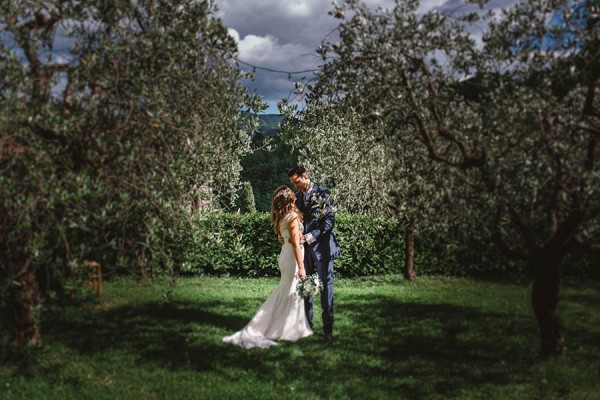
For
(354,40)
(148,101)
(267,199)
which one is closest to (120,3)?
(148,101)

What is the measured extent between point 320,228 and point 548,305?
10.5 feet

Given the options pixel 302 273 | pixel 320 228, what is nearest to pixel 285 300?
pixel 302 273

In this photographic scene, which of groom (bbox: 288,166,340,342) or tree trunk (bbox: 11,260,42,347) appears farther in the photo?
groom (bbox: 288,166,340,342)

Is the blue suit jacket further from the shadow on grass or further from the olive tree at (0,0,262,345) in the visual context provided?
the olive tree at (0,0,262,345)

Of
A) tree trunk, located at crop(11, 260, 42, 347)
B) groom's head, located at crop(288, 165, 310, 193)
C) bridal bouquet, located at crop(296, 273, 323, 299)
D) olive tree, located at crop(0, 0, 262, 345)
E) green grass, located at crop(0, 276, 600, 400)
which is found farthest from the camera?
groom's head, located at crop(288, 165, 310, 193)

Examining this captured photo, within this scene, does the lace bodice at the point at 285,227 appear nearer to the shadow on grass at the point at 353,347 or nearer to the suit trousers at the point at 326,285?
the suit trousers at the point at 326,285

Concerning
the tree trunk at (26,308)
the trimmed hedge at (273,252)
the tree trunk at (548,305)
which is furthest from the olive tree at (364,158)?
the trimmed hedge at (273,252)

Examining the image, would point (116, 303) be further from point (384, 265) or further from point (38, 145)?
point (384, 265)

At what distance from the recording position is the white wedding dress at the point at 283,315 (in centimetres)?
805

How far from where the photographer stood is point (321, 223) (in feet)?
25.3

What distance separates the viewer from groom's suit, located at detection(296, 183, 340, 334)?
7660mm

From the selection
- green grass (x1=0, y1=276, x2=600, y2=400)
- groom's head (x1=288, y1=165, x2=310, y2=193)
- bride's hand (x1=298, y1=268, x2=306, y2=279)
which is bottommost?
green grass (x1=0, y1=276, x2=600, y2=400)

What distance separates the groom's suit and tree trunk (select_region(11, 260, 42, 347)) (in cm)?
376

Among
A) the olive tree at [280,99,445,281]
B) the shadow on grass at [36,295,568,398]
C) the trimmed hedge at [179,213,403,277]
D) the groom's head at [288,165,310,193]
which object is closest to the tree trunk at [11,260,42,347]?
the shadow on grass at [36,295,568,398]
